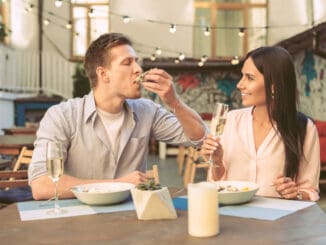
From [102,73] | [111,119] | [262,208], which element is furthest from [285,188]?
[102,73]

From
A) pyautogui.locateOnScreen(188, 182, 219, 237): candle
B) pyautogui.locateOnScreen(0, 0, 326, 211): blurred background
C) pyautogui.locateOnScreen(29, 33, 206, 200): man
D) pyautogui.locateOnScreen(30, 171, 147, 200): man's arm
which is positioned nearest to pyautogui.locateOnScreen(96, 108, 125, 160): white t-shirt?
pyautogui.locateOnScreen(29, 33, 206, 200): man

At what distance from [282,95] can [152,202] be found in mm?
1043

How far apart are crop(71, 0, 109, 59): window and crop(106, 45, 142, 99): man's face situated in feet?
35.2

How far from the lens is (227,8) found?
13055 mm

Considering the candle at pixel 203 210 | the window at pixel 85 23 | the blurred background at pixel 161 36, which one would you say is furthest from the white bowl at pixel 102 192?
the window at pixel 85 23

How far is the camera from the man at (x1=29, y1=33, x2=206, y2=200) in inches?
93.4

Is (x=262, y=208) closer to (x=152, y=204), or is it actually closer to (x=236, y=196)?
(x=236, y=196)

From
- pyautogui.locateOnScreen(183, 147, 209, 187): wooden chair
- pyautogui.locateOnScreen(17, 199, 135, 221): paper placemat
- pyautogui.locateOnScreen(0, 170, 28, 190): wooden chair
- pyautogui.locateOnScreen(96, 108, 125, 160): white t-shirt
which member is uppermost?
A: pyautogui.locateOnScreen(96, 108, 125, 160): white t-shirt

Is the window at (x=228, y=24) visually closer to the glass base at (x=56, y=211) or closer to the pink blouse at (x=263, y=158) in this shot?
the pink blouse at (x=263, y=158)

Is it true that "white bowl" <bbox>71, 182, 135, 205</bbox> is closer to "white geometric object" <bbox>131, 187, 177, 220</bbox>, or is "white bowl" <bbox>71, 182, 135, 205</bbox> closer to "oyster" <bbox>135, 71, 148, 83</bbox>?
"white geometric object" <bbox>131, 187, 177, 220</bbox>

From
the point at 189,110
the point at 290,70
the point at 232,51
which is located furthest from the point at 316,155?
the point at 232,51

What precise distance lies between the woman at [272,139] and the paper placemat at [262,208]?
15.6 inches

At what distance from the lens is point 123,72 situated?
2.50 metres

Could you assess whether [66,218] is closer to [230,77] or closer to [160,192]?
[160,192]
